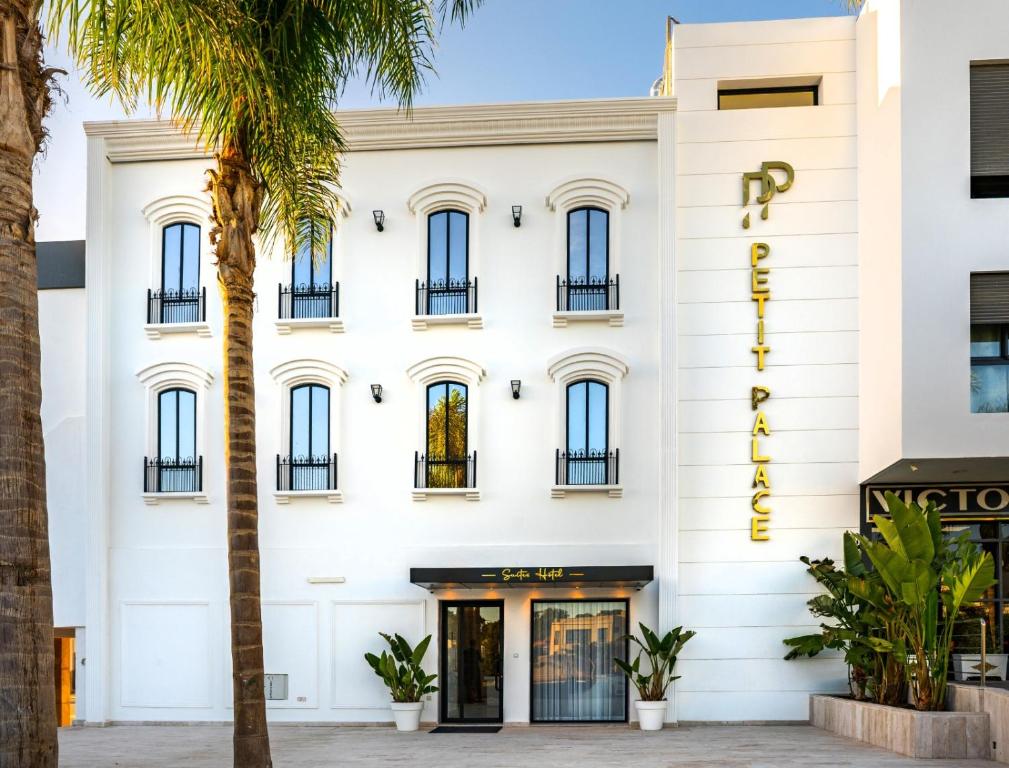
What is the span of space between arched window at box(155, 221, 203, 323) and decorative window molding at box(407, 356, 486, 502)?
14.6 ft

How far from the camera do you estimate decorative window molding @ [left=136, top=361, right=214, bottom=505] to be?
61.8 ft

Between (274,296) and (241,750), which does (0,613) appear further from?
(274,296)

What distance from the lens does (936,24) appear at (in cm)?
1576

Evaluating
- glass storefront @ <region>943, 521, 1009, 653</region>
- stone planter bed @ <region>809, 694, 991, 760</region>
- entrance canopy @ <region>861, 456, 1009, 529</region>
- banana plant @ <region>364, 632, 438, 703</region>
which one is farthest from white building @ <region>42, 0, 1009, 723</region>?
stone planter bed @ <region>809, 694, 991, 760</region>

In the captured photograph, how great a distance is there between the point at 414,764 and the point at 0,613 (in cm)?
707

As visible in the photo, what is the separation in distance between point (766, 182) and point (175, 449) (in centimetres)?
Answer: 1207

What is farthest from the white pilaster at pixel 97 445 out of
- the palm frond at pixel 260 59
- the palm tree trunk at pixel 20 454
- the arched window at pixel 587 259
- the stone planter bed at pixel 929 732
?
the stone planter bed at pixel 929 732

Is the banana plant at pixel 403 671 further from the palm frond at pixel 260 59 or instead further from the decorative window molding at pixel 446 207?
the palm frond at pixel 260 59

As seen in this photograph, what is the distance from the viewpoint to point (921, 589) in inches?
556

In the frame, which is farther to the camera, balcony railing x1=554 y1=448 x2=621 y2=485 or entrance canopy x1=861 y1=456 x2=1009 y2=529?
balcony railing x1=554 y1=448 x2=621 y2=485

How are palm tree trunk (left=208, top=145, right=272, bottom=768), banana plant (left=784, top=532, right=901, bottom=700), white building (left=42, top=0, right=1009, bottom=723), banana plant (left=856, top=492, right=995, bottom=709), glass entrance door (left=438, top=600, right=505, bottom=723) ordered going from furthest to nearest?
glass entrance door (left=438, top=600, right=505, bottom=723)
white building (left=42, top=0, right=1009, bottom=723)
banana plant (left=784, top=532, right=901, bottom=700)
banana plant (left=856, top=492, right=995, bottom=709)
palm tree trunk (left=208, top=145, right=272, bottom=768)

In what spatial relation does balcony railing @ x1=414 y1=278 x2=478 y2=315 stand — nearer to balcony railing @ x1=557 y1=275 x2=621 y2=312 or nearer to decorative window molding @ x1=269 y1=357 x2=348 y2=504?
balcony railing @ x1=557 y1=275 x2=621 y2=312

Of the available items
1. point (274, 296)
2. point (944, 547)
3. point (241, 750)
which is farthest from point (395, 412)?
point (944, 547)

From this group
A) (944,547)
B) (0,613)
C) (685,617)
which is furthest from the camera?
(685,617)
